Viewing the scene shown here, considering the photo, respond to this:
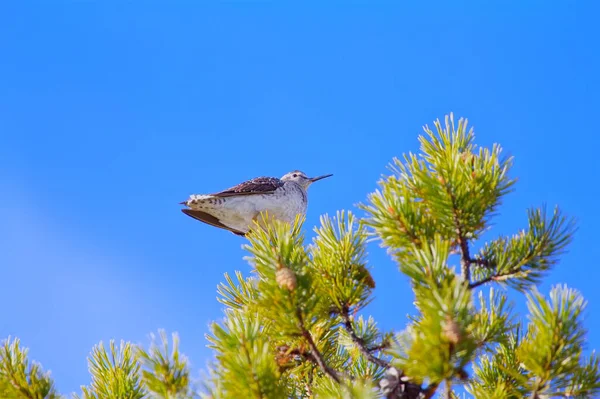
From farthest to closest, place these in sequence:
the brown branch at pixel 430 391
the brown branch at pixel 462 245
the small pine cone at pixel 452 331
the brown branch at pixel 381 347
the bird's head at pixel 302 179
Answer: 1. the bird's head at pixel 302 179
2. the brown branch at pixel 381 347
3. the brown branch at pixel 462 245
4. the brown branch at pixel 430 391
5. the small pine cone at pixel 452 331

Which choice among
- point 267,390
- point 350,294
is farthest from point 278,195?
point 267,390

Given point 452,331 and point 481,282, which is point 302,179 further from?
point 452,331

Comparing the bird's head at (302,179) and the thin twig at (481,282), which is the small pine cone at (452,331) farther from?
the bird's head at (302,179)

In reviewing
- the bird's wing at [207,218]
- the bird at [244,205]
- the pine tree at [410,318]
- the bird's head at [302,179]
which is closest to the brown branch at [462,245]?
the pine tree at [410,318]

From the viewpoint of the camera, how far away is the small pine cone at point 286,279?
9.10 ft

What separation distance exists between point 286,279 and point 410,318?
526mm

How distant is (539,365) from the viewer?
254 centimetres

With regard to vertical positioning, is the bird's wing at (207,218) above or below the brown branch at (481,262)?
above

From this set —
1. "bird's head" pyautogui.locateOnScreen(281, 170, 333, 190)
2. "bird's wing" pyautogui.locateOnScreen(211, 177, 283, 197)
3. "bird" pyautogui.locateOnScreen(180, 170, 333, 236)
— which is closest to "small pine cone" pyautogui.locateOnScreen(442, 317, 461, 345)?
"bird" pyautogui.locateOnScreen(180, 170, 333, 236)

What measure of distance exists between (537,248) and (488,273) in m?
0.23

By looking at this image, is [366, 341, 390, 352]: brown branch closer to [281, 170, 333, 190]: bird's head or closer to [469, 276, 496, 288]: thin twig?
[469, 276, 496, 288]: thin twig

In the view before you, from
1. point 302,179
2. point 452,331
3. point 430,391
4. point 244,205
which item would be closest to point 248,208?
point 244,205

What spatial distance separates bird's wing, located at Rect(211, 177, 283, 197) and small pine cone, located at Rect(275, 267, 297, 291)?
504 centimetres

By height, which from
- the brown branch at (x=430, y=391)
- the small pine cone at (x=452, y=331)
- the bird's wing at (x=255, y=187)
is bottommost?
the brown branch at (x=430, y=391)
